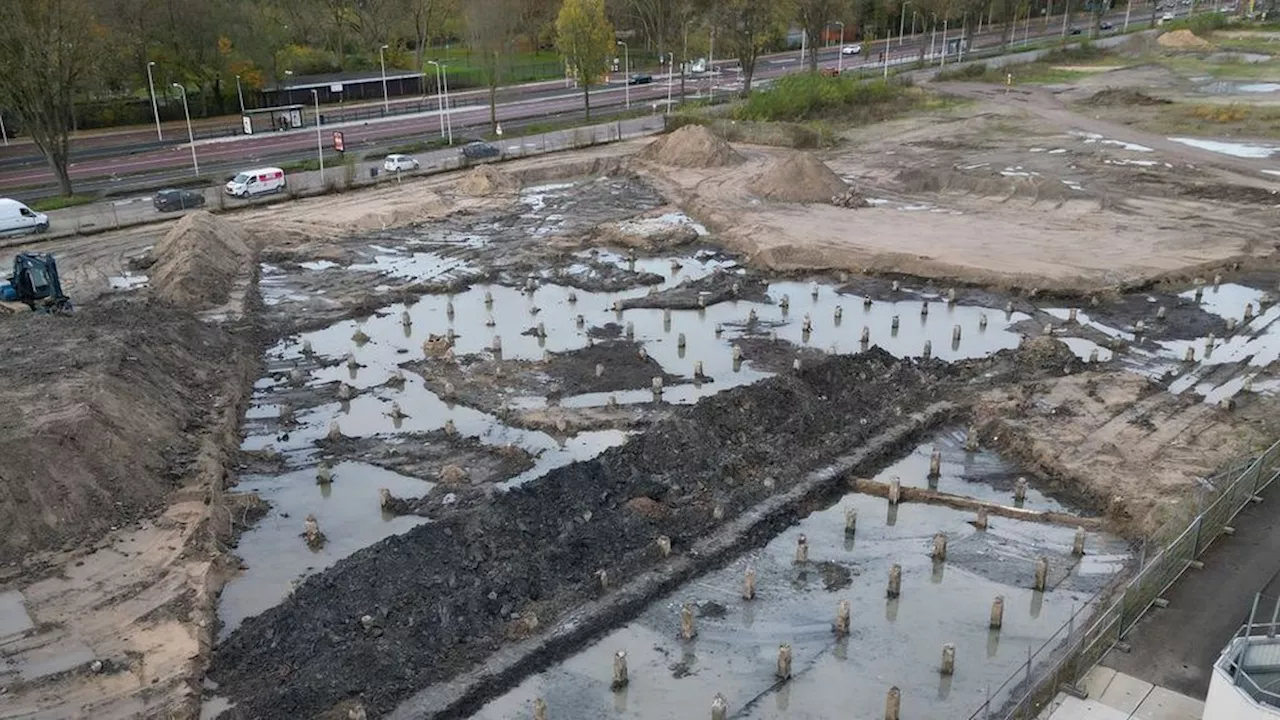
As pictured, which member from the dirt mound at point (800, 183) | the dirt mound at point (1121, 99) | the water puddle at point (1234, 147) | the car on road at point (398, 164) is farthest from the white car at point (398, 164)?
the dirt mound at point (1121, 99)

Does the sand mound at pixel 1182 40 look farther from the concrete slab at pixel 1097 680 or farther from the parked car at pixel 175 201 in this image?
the concrete slab at pixel 1097 680

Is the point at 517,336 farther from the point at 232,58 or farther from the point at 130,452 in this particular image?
the point at 232,58

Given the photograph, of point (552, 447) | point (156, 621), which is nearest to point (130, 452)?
point (156, 621)

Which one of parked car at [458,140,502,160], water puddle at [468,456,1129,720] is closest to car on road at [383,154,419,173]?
parked car at [458,140,502,160]

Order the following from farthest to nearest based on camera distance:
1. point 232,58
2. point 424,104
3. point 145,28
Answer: point 424,104 → point 232,58 → point 145,28

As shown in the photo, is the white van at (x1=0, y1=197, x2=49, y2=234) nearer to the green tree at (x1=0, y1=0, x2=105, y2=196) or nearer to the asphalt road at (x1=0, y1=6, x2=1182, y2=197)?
the green tree at (x1=0, y1=0, x2=105, y2=196)
